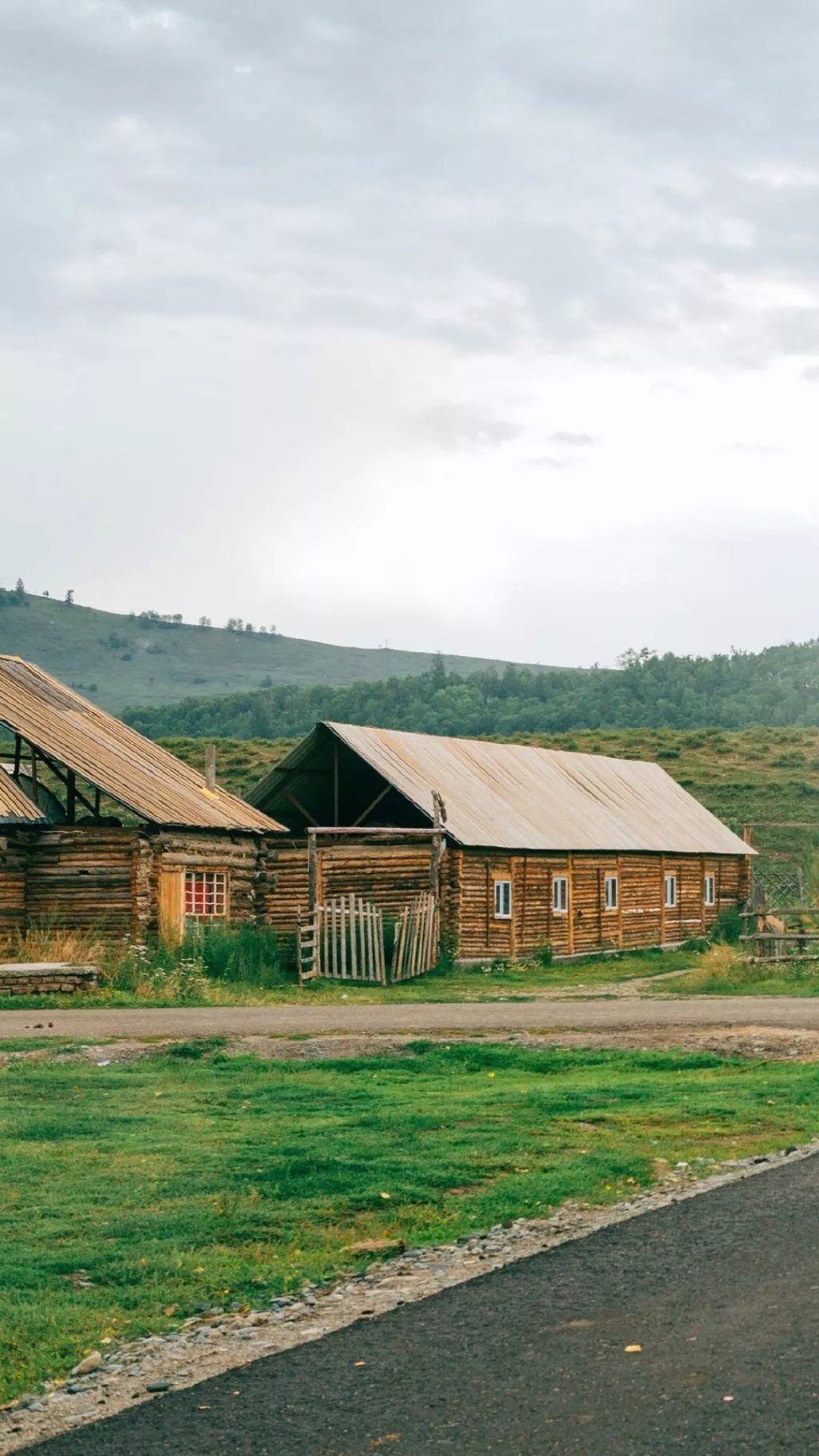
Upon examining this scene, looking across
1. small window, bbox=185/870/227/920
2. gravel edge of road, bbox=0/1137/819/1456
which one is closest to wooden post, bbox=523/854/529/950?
small window, bbox=185/870/227/920

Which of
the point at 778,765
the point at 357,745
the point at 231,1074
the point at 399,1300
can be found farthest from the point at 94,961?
the point at 778,765

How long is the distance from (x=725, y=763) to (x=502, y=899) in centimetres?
5581

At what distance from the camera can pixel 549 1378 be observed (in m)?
6.68

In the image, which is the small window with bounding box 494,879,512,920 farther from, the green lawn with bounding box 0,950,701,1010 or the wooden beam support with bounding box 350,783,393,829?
the wooden beam support with bounding box 350,783,393,829

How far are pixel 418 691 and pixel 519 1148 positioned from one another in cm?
14080

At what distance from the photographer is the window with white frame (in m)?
41.1

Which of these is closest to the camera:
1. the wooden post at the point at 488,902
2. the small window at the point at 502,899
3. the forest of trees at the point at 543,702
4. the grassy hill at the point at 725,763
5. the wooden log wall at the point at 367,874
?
the wooden log wall at the point at 367,874

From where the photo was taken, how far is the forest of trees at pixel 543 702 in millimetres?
137625

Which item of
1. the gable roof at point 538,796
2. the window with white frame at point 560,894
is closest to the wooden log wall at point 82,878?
the gable roof at point 538,796

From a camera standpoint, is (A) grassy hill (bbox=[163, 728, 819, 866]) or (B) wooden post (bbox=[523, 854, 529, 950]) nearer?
(B) wooden post (bbox=[523, 854, 529, 950])

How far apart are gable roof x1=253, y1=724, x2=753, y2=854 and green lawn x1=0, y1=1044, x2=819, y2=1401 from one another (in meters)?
20.0

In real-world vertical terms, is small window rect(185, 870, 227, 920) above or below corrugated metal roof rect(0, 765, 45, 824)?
below

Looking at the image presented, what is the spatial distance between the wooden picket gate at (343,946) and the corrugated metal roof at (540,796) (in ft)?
13.6

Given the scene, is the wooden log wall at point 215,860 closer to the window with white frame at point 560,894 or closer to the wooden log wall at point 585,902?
the wooden log wall at point 585,902
